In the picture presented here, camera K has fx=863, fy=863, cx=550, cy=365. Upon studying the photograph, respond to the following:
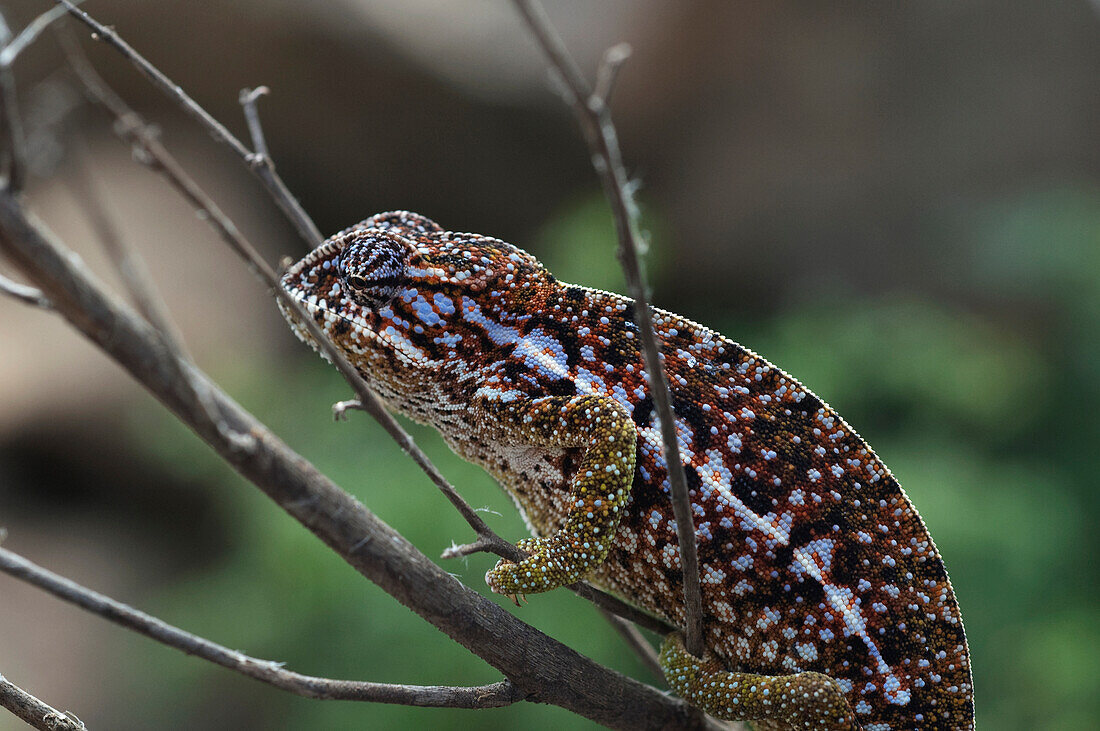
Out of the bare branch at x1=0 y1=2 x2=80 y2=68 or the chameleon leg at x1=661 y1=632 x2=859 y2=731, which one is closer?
the bare branch at x1=0 y1=2 x2=80 y2=68

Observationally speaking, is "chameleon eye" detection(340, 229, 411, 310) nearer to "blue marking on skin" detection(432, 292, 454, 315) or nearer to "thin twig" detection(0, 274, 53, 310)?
"blue marking on skin" detection(432, 292, 454, 315)

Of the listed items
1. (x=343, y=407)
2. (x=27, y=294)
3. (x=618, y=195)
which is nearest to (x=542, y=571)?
(x=343, y=407)

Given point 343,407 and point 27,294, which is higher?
point 343,407

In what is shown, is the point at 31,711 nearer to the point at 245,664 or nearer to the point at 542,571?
the point at 245,664

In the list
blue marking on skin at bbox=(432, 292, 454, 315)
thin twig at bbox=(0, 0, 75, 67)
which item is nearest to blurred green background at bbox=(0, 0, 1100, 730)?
blue marking on skin at bbox=(432, 292, 454, 315)

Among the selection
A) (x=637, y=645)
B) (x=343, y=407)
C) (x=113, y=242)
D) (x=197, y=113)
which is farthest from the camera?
(x=637, y=645)

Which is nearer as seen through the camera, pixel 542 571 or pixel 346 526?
pixel 346 526

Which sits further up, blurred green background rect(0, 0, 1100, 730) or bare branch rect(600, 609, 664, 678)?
blurred green background rect(0, 0, 1100, 730)
